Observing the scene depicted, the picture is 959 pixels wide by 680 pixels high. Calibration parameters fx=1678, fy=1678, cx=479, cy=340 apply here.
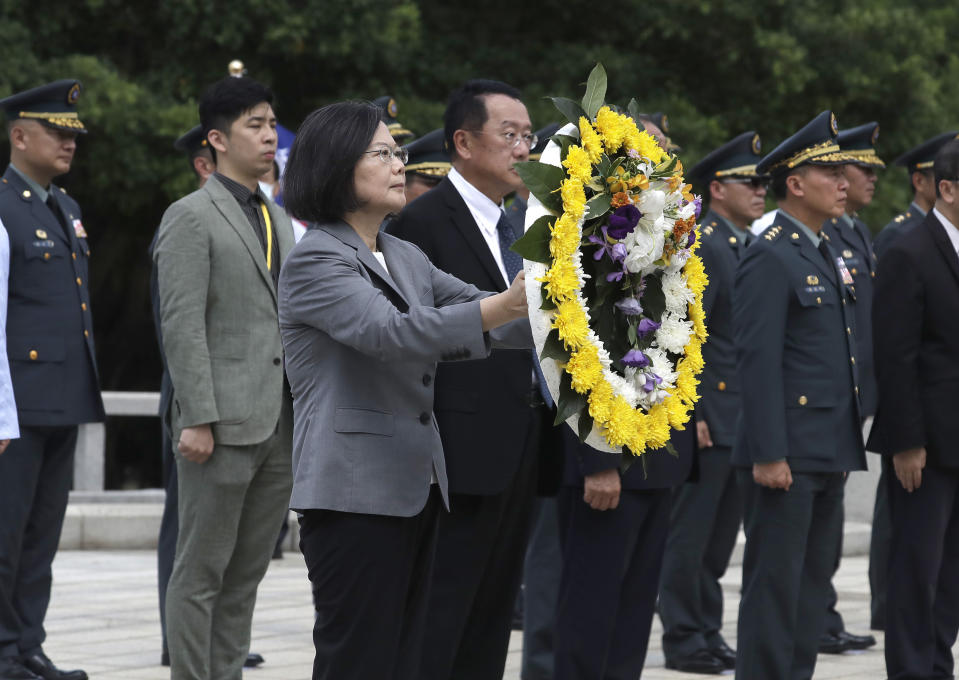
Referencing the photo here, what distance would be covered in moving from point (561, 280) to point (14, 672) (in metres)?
3.75

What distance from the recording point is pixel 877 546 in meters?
8.77

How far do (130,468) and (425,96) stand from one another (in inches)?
201

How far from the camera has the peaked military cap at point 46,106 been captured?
7.41 meters

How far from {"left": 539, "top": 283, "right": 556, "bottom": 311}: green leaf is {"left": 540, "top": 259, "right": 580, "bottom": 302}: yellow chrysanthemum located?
10 millimetres

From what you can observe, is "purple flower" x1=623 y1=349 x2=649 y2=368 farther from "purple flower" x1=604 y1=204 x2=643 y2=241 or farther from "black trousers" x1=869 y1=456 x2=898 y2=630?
"black trousers" x1=869 y1=456 x2=898 y2=630

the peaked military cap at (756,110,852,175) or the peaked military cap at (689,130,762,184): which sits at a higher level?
the peaked military cap at (689,130,762,184)

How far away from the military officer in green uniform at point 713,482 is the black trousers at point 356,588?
3.52 m

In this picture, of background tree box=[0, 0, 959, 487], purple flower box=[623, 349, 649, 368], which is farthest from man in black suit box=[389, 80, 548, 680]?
background tree box=[0, 0, 959, 487]

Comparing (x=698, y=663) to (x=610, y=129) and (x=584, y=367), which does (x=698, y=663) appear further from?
(x=610, y=129)

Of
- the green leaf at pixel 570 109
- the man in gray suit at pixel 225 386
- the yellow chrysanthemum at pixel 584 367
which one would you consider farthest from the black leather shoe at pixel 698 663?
the green leaf at pixel 570 109

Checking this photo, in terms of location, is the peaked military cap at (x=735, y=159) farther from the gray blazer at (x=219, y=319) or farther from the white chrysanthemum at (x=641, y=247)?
the white chrysanthemum at (x=641, y=247)

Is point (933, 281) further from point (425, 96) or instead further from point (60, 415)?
point (425, 96)

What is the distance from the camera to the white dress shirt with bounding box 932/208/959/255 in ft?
22.8

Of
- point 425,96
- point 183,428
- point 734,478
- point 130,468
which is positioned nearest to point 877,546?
point 734,478
